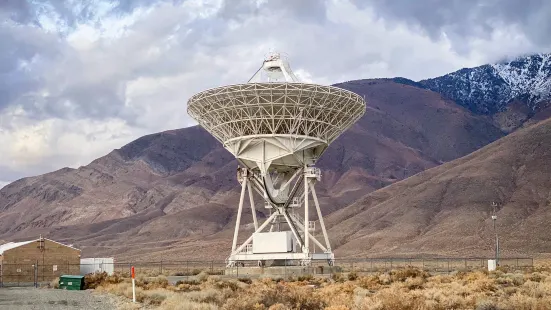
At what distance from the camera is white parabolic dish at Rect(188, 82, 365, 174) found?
49.8 m

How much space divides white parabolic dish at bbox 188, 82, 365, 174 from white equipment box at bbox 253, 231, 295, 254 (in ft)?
17.1

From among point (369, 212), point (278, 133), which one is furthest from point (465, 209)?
point (278, 133)

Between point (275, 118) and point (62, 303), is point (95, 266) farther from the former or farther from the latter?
point (62, 303)

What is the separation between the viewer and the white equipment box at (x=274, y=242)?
5319cm

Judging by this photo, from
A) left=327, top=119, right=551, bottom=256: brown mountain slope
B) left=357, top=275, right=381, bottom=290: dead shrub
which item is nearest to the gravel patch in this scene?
left=357, top=275, right=381, bottom=290: dead shrub

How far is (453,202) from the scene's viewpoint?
119625 mm

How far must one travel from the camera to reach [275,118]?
50688 millimetres

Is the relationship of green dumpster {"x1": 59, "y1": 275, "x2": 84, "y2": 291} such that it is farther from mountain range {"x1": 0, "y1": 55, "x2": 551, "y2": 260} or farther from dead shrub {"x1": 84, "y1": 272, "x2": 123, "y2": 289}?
mountain range {"x1": 0, "y1": 55, "x2": 551, "y2": 260}

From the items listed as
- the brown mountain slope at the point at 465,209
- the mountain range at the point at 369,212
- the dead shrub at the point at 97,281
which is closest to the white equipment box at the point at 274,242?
the dead shrub at the point at 97,281

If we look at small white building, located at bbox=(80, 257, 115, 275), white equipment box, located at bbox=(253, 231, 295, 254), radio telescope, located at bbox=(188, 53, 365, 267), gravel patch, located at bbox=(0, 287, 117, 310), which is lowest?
small white building, located at bbox=(80, 257, 115, 275)

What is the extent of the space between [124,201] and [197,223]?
3994cm

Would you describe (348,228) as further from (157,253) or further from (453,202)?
(157,253)

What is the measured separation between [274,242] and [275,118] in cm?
983

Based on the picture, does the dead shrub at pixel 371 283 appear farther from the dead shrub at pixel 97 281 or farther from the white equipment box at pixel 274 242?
the white equipment box at pixel 274 242
